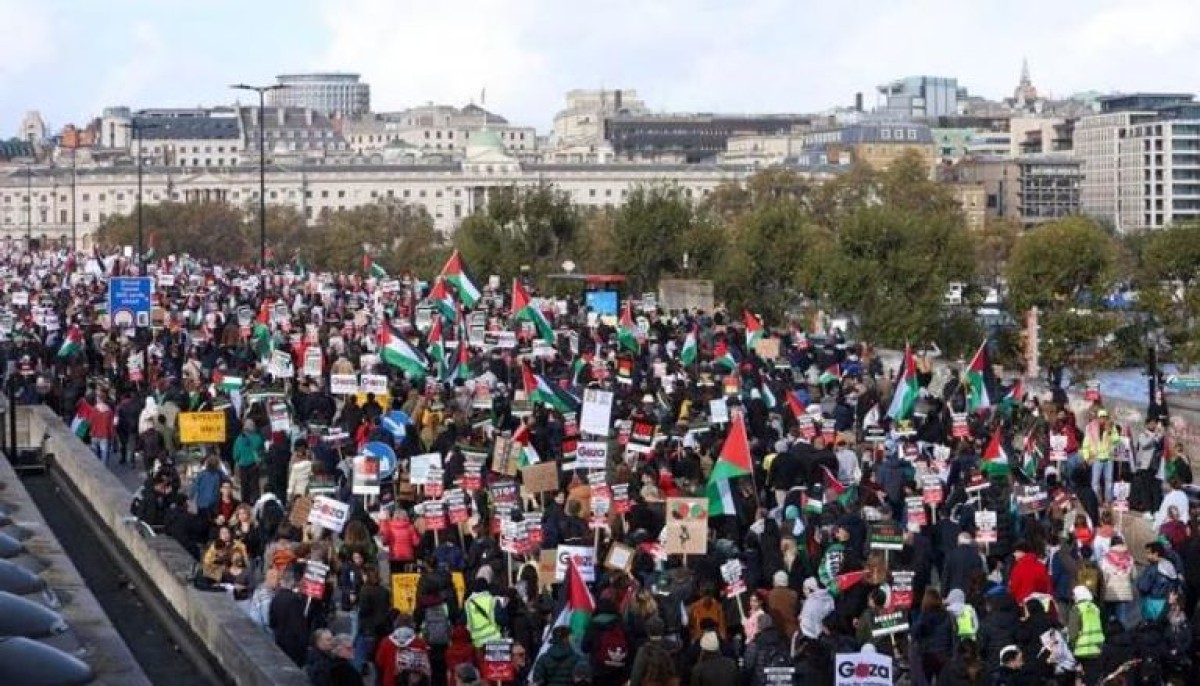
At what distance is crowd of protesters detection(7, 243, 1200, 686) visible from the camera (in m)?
17.9

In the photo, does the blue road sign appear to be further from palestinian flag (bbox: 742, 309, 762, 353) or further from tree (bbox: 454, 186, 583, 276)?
tree (bbox: 454, 186, 583, 276)

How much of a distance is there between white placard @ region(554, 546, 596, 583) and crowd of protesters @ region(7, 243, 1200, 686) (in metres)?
0.14

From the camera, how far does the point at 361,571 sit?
2020 centimetres

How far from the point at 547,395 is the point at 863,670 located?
Result: 15.4 m

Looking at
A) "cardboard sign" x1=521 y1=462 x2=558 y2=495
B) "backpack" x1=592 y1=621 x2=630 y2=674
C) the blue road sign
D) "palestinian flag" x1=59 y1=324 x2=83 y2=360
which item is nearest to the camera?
"backpack" x1=592 y1=621 x2=630 y2=674

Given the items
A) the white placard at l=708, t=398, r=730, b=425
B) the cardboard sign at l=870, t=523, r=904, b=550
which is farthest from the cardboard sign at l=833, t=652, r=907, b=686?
the white placard at l=708, t=398, r=730, b=425

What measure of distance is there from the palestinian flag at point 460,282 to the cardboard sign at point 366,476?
827 inches

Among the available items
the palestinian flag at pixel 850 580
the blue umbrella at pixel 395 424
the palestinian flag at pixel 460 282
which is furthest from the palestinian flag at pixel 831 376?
the palestinian flag at pixel 850 580

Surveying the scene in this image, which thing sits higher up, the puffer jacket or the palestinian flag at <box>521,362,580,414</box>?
the palestinian flag at <box>521,362,580,414</box>

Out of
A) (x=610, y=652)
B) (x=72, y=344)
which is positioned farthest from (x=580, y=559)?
(x=72, y=344)

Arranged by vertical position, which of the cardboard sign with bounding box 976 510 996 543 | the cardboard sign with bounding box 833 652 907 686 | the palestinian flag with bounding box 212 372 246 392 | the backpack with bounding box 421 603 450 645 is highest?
the palestinian flag with bounding box 212 372 246 392

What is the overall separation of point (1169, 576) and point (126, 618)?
353 inches

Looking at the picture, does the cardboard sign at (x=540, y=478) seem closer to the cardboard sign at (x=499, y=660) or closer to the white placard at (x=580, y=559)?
the white placard at (x=580, y=559)

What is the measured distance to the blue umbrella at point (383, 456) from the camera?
25547mm
